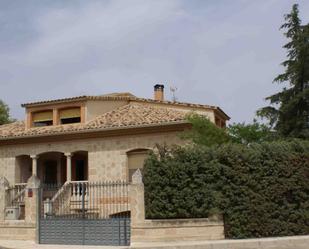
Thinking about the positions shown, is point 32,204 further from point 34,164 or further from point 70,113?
point 70,113

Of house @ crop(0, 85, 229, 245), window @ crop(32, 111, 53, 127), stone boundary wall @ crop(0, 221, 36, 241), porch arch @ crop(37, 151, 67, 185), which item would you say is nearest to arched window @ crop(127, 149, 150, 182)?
house @ crop(0, 85, 229, 245)

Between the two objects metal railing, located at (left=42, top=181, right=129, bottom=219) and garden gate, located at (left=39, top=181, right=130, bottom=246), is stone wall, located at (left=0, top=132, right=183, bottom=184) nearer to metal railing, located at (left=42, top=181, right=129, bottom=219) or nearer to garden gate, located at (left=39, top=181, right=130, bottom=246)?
metal railing, located at (left=42, top=181, right=129, bottom=219)

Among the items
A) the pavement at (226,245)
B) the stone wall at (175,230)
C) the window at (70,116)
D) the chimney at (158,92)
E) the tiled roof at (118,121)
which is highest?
the chimney at (158,92)

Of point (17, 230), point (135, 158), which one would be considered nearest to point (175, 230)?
point (17, 230)

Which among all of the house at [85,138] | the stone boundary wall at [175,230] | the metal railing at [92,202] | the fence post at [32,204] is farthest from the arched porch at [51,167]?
the stone boundary wall at [175,230]

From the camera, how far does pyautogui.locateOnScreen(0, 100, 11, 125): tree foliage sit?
40.8 m

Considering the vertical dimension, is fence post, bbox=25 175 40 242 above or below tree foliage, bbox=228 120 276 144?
below

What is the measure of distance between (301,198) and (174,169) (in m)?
4.68

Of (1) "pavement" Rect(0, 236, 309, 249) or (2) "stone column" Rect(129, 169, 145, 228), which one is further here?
(2) "stone column" Rect(129, 169, 145, 228)

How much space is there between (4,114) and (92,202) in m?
23.9

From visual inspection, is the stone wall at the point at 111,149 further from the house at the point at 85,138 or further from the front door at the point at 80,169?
the front door at the point at 80,169

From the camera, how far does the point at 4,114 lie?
41.4 meters

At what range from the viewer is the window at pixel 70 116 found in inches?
1062

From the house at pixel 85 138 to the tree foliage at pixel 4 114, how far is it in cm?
1156
